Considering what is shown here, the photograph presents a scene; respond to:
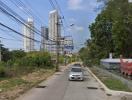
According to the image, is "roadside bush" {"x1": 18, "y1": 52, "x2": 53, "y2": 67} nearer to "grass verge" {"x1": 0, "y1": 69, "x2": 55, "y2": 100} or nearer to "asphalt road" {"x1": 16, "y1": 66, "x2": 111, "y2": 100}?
"grass verge" {"x1": 0, "y1": 69, "x2": 55, "y2": 100}

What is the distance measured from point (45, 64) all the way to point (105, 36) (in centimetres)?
2012

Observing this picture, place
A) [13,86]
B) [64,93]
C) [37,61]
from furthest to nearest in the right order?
[37,61]
[13,86]
[64,93]

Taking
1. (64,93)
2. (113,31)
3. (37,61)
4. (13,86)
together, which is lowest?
(64,93)

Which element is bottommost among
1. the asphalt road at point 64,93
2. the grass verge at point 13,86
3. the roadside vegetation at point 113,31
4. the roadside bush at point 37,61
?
the asphalt road at point 64,93

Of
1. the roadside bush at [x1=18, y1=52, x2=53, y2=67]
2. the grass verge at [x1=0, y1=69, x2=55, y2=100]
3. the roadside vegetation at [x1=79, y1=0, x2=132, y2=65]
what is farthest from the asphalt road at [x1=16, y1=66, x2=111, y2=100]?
the roadside bush at [x1=18, y1=52, x2=53, y2=67]

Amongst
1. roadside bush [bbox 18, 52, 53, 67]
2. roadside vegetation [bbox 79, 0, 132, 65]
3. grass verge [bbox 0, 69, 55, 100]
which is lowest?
grass verge [bbox 0, 69, 55, 100]

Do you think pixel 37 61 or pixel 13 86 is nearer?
pixel 13 86

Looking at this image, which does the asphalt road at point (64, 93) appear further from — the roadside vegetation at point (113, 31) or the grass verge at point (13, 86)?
the roadside vegetation at point (113, 31)

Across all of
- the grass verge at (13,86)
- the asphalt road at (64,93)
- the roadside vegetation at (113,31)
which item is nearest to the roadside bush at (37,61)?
the roadside vegetation at (113,31)

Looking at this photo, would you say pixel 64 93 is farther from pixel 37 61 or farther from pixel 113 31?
pixel 37 61

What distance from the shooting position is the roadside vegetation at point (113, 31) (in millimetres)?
42875

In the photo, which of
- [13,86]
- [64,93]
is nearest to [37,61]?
[13,86]

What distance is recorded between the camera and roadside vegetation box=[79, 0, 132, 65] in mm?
42875

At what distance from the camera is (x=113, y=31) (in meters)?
66.4
